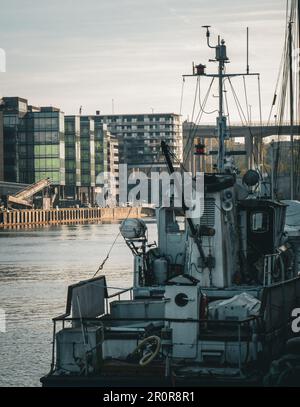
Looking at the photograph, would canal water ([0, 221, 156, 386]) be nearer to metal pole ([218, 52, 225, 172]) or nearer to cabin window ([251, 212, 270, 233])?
cabin window ([251, 212, 270, 233])

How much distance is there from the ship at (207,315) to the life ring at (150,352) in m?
0.03

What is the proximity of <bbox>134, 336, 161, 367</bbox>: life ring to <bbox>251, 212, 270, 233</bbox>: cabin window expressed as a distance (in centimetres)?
772

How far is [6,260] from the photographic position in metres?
89.9

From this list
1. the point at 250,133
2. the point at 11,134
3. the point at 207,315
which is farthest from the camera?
the point at 11,134

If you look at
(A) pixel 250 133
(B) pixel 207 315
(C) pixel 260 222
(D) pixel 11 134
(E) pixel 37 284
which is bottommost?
(E) pixel 37 284

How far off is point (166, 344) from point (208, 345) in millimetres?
1094

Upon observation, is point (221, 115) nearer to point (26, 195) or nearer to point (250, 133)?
point (250, 133)

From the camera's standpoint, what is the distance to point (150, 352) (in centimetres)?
2255

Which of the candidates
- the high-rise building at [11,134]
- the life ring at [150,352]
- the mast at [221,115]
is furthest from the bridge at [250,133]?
the high-rise building at [11,134]

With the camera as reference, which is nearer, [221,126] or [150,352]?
[150,352]

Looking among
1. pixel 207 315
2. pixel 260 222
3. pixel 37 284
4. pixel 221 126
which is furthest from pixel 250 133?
pixel 37 284

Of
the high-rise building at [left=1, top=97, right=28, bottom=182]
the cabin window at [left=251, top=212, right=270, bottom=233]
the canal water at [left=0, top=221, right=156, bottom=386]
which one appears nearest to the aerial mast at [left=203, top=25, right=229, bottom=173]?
the cabin window at [left=251, top=212, right=270, bottom=233]

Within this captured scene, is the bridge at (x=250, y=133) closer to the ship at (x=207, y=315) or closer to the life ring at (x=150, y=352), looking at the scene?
the ship at (x=207, y=315)

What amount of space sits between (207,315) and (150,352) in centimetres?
233
